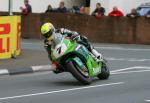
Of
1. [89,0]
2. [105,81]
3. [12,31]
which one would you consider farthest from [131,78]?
[89,0]

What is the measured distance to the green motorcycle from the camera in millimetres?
14680

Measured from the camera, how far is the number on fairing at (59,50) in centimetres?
1470

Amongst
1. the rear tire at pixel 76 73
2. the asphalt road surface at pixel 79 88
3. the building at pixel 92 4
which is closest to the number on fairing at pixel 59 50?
the rear tire at pixel 76 73

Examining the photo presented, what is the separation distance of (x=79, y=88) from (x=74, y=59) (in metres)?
0.68

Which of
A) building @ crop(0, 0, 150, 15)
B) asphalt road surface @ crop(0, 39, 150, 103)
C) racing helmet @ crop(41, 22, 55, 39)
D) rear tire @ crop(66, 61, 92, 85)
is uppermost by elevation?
racing helmet @ crop(41, 22, 55, 39)

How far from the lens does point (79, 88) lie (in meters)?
14.5

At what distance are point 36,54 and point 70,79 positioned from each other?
6049mm

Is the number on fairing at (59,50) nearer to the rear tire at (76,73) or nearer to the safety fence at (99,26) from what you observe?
the rear tire at (76,73)

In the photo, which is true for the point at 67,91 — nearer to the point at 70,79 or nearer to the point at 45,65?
the point at 70,79

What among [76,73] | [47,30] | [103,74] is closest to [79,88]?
[76,73]

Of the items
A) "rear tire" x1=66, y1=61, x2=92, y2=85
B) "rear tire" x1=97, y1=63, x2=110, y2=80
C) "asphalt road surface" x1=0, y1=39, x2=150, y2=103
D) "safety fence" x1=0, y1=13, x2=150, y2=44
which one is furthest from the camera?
"safety fence" x1=0, y1=13, x2=150, y2=44

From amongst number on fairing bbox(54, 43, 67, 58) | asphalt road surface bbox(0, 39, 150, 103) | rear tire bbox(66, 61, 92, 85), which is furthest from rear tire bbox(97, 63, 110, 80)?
number on fairing bbox(54, 43, 67, 58)

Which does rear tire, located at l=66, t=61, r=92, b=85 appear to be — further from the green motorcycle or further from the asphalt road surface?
the asphalt road surface

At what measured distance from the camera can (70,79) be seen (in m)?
16.4
